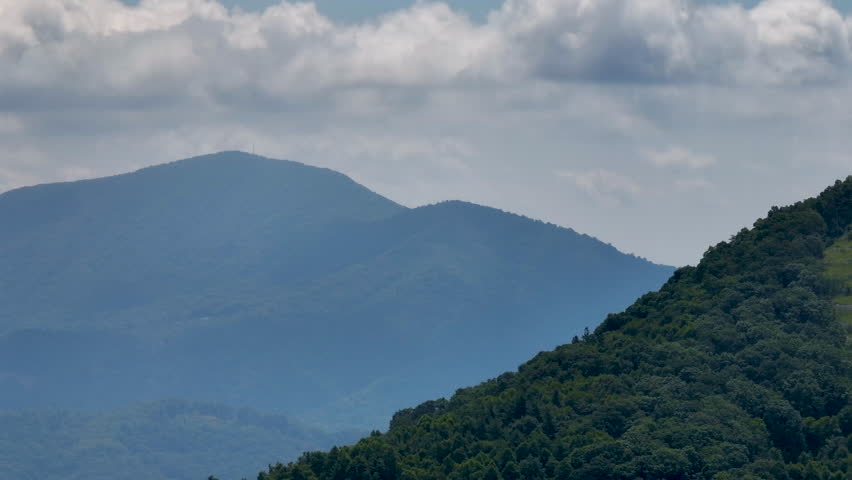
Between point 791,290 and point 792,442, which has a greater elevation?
point 791,290

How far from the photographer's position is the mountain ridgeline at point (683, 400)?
9669cm

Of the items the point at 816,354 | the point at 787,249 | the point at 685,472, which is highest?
the point at 787,249

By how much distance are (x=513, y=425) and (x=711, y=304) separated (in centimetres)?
2058

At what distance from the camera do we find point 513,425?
354ft

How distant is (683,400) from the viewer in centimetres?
10438

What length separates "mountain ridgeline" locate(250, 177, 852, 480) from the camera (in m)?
96.7

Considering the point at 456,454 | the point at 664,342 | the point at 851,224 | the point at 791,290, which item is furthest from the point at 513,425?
the point at 851,224

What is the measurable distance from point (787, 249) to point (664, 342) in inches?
620

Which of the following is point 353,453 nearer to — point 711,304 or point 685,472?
point 685,472

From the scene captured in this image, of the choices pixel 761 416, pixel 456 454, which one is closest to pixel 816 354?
pixel 761 416

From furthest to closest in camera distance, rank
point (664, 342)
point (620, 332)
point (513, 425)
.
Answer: point (620, 332) → point (664, 342) → point (513, 425)

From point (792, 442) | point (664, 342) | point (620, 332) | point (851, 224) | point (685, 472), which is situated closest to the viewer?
point (685, 472)

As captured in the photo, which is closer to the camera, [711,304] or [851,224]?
[711,304]

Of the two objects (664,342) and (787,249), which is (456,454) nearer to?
(664,342)
